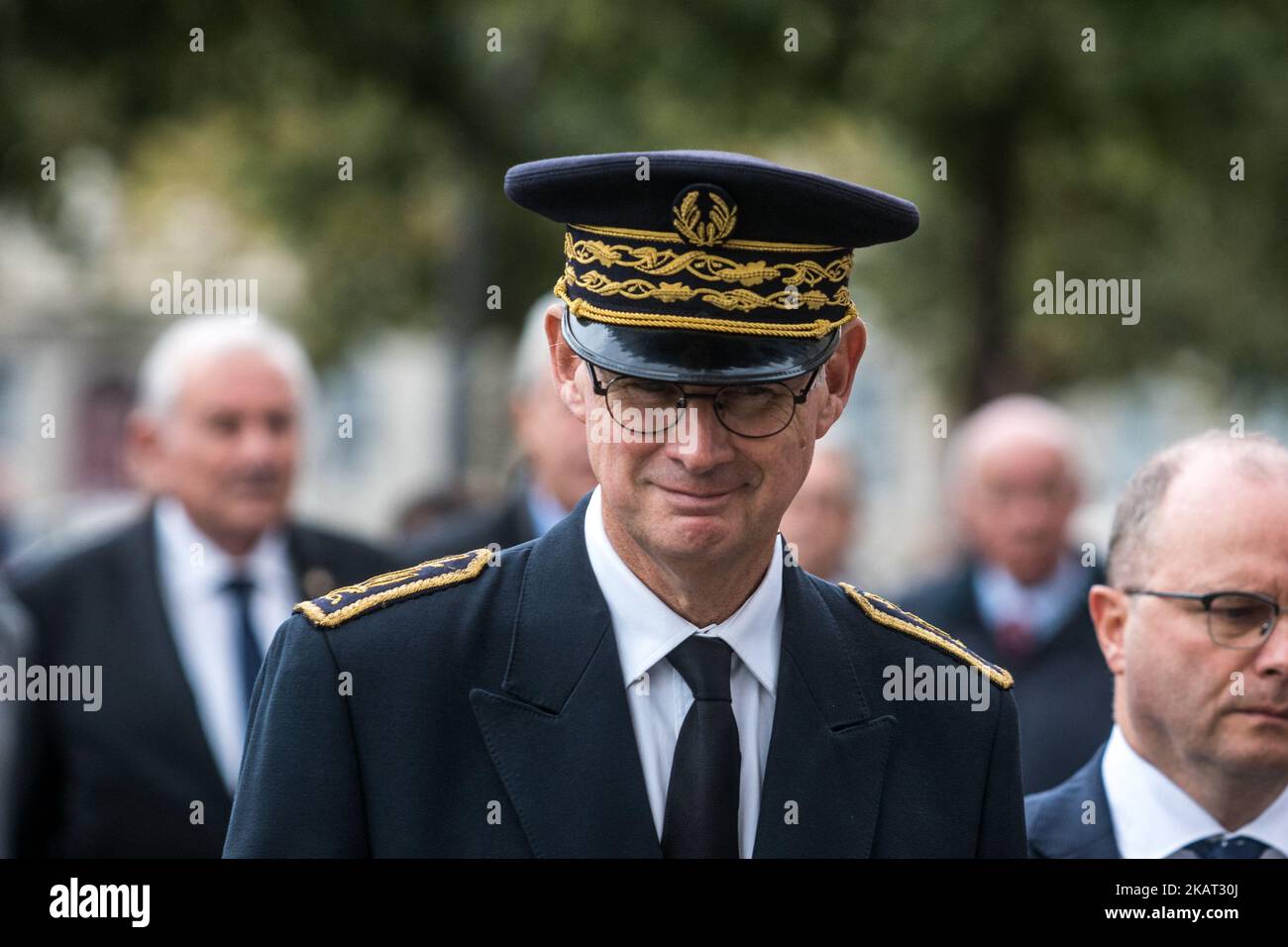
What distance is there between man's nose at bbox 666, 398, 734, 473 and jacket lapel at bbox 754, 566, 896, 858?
0.38 metres

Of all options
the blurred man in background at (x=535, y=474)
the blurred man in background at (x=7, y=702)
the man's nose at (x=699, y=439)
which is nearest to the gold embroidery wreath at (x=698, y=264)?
the man's nose at (x=699, y=439)

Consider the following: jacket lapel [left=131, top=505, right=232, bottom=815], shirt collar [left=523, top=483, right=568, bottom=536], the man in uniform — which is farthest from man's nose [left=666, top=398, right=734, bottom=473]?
shirt collar [left=523, top=483, right=568, bottom=536]

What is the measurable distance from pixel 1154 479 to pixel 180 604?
A: 9.94 ft

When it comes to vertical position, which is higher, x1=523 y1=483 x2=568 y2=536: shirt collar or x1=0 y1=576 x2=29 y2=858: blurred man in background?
x1=523 y1=483 x2=568 y2=536: shirt collar

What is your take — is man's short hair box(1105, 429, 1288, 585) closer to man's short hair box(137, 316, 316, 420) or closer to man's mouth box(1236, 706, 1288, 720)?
man's mouth box(1236, 706, 1288, 720)

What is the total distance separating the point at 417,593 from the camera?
3.11 m

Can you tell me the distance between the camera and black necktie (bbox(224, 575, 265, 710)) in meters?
5.68

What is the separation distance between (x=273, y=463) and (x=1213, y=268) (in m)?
13.2

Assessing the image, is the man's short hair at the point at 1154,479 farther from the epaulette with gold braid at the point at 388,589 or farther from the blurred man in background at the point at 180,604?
the blurred man in background at the point at 180,604

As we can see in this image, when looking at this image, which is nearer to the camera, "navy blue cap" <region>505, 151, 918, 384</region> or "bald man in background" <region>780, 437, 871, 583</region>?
"navy blue cap" <region>505, 151, 918, 384</region>

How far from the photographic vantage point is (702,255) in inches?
119

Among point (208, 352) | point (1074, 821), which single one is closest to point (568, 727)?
point (1074, 821)

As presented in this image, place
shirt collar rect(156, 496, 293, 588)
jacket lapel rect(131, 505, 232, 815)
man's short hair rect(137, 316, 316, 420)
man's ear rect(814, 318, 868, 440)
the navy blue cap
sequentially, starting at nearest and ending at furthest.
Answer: the navy blue cap → man's ear rect(814, 318, 868, 440) → jacket lapel rect(131, 505, 232, 815) → shirt collar rect(156, 496, 293, 588) → man's short hair rect(137, 316, 316, 420)
